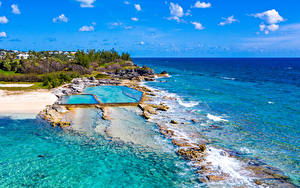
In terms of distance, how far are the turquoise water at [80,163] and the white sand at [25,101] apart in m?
11.0

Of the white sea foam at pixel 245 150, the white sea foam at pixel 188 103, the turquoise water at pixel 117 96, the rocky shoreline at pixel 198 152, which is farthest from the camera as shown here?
the turquoise water at pixel 117 96

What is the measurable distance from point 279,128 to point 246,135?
671 cm

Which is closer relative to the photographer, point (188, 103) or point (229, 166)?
point (229, 166)

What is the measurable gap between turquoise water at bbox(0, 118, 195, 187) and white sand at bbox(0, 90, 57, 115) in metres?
11.0

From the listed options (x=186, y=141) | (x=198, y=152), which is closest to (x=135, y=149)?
(x=186, y=141)

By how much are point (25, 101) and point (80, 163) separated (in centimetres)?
2974

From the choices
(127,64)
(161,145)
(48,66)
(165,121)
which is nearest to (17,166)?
(161,145)

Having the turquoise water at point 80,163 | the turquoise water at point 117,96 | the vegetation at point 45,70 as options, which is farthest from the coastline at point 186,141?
A: the vegetation at point 45,70

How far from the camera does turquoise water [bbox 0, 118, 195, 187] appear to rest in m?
18.9

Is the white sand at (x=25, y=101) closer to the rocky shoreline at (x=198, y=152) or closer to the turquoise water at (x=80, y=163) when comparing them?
the rocky shoreline at (x=198, y=152)

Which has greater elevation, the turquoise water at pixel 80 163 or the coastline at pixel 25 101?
the coastline at pixel 25 101

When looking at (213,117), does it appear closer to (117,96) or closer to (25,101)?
(117,96)

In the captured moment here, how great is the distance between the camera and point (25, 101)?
4391 cm

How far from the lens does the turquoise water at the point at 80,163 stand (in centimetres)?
1892
